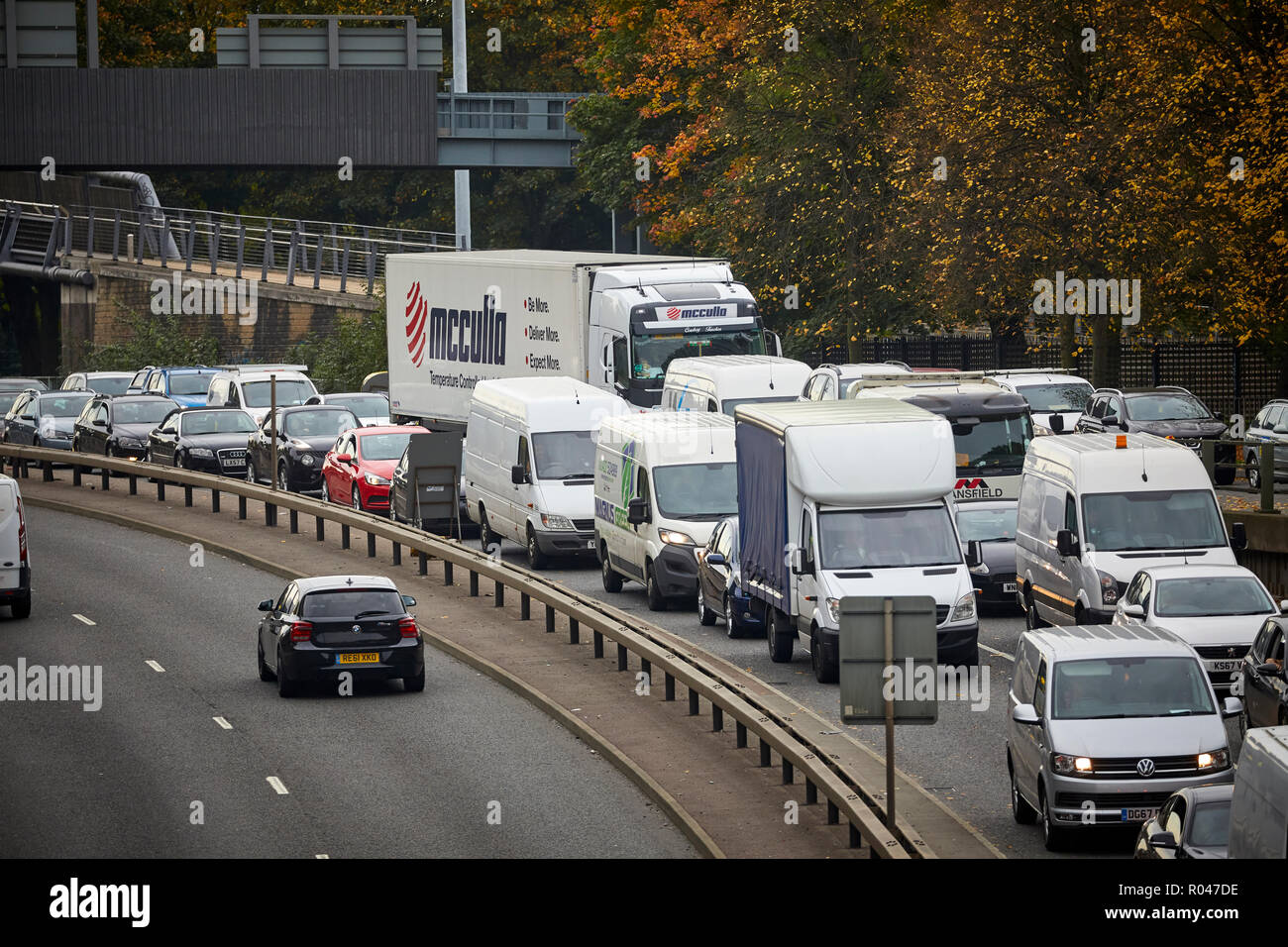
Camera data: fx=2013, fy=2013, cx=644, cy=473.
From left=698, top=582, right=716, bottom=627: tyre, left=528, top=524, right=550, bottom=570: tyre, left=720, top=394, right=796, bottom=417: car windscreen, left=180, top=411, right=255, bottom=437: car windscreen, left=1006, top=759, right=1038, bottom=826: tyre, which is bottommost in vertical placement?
left=1006, top=759, right=1038, bottom=826: tyre

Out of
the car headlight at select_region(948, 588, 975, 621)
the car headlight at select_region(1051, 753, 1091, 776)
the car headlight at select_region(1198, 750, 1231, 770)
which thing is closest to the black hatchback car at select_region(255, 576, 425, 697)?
the car headlight at select_region(948, 588, 975, 621)

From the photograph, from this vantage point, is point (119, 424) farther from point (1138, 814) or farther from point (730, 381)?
point (1138, 814)

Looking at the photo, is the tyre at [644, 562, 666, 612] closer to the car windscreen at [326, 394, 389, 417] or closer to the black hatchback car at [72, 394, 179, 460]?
the car windscreen at [326, 394, 389, 417]

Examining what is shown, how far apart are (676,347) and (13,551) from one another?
46.0 feet

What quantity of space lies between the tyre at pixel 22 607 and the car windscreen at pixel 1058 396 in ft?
64.6

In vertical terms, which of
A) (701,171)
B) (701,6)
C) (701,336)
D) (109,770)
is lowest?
(109,770)

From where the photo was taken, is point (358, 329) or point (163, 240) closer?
point (358, 329)

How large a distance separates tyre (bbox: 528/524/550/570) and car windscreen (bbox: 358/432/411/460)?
6261 millimetres

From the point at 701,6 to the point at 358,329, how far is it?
13474 millimetres

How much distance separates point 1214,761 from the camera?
16.7 meters

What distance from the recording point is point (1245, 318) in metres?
38.1

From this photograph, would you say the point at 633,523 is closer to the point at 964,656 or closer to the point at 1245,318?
the point at 964,656

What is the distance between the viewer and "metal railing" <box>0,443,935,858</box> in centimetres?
1636
